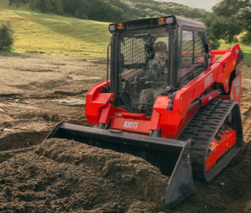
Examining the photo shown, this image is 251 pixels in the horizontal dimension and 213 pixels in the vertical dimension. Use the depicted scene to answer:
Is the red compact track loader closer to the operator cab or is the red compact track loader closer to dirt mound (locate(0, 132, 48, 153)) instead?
the operator cab

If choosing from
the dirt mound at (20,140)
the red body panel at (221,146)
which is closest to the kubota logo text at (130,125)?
the red body panel at (221,146)

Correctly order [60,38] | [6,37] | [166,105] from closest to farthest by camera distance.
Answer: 1. [166,105]
2. [6,37]
3. [60,38]

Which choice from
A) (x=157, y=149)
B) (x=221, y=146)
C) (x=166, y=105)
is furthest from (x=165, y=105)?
(x=221, y=146)

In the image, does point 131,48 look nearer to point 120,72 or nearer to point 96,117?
point 120,72

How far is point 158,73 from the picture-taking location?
403 centimetres

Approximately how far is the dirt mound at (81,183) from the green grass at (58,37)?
21.2 metres

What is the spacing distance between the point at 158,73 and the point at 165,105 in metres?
0.64

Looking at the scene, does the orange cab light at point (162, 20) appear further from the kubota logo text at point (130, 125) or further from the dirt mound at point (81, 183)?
the dirt mound at point (81, 183)

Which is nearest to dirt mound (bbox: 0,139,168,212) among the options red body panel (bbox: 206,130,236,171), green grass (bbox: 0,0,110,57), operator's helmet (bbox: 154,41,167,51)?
red body panel (bbox: 206,130,236,171)

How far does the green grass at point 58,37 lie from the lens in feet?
83.8

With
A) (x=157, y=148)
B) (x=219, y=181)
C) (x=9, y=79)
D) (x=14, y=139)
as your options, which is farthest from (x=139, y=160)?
(x=9, y=79)

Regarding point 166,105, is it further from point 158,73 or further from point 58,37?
point 58,37

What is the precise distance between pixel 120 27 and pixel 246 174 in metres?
2.85

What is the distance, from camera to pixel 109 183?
Answer: 304cm
